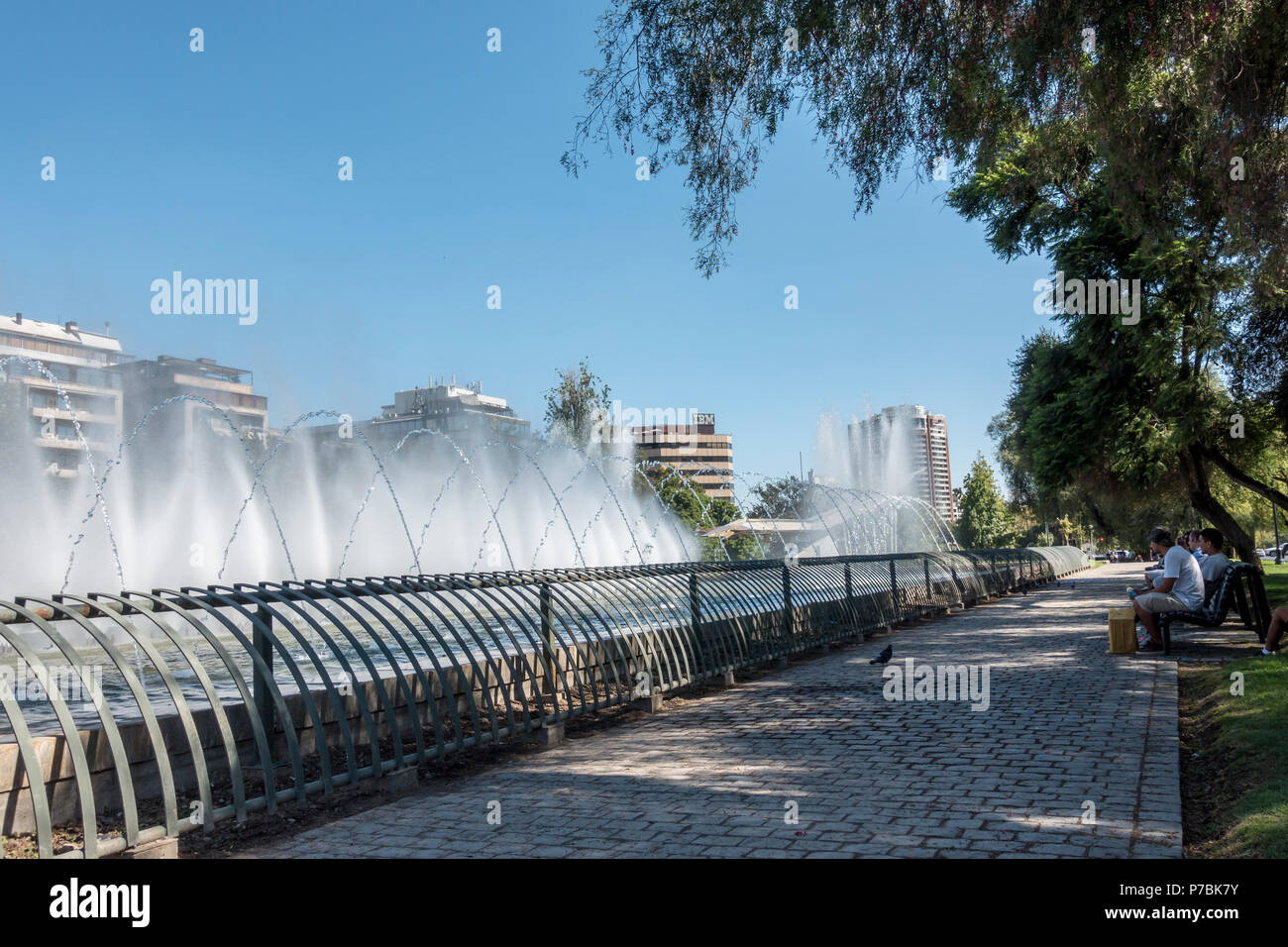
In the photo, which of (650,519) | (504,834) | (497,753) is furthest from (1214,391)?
(650,519)

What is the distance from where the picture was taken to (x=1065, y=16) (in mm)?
8328

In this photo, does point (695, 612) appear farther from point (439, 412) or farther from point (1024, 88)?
point (439, 412)

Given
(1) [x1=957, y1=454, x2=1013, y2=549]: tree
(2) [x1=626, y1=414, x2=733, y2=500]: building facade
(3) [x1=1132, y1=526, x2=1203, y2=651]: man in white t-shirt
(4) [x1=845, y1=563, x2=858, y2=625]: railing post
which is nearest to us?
(3) [x1=1132, y1=526, x2=1203, y2=651]: man in white t-shirt

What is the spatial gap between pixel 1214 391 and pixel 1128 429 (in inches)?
69.2

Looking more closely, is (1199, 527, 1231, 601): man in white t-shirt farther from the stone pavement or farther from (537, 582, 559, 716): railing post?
(537, 582, 559, 716): railing post

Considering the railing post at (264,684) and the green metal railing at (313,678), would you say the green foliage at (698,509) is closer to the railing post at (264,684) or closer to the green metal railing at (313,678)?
the green metal railing at (313,678)

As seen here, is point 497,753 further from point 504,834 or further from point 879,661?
point 879,661

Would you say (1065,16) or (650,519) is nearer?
(1065,16)

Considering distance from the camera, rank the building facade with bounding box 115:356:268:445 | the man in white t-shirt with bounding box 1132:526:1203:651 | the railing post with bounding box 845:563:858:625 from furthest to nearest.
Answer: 1. the building facade with bounding box 115:356:268:445
2. the railing post with bounding box 845:563:858:625
3. the man in white t-shirt with bounding box 1132:526:1203:651

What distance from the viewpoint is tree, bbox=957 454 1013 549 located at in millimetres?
75250

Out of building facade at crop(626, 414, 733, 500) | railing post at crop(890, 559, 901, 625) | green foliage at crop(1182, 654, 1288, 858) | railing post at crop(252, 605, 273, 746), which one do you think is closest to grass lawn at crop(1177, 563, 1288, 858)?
green foliage at crop(1182, 654, 1288, 858)

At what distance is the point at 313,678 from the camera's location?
8461 mm

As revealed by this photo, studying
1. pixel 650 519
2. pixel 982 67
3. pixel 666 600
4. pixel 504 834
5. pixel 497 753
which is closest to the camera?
pixel 504 834

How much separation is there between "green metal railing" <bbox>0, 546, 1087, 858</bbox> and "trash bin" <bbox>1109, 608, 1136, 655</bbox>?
3862 millimetres
